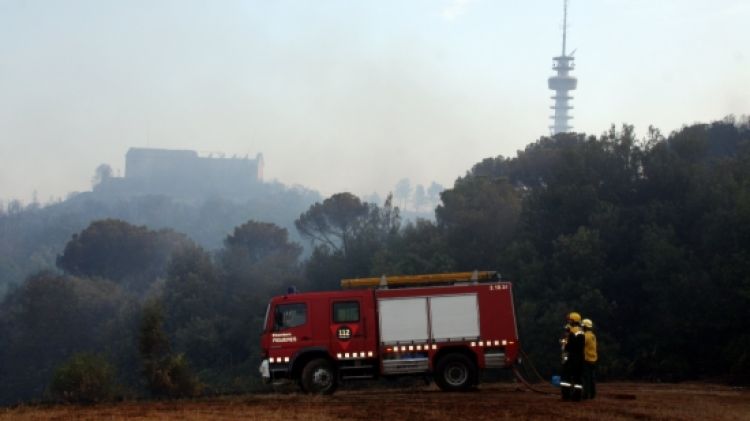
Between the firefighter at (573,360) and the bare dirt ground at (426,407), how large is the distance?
0.35m

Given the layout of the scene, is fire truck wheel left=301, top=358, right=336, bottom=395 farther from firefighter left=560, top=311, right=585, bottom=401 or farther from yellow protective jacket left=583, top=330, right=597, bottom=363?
yellow protective jacket left=583, top=330, right=597, bottom=363

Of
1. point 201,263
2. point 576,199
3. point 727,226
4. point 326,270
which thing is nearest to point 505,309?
point 727,226

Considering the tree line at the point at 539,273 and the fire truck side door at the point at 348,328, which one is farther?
Answer: the tree line at the point at 539,273

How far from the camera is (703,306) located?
44094mm

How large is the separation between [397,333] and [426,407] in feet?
16.2

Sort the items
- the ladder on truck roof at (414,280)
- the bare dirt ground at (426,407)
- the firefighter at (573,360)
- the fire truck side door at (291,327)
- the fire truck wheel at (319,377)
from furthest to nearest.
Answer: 1. the ladder on truck roof at (414,280)
2. the fire truck side door at (291,327)
3. the fire truck wheel at (319,377)
4. the firefighter at (573,360)
5. the bare dirt ground at (426,407)

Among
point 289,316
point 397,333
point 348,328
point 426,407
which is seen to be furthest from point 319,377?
point 426,407

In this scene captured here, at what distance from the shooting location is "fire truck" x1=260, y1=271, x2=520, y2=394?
85.3ft

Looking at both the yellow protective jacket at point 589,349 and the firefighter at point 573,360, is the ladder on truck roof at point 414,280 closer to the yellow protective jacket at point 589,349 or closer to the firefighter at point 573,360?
the firefighter at point 573,360

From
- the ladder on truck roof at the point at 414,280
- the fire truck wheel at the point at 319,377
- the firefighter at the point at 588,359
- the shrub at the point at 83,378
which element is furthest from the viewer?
the shrub at the point at 83,378

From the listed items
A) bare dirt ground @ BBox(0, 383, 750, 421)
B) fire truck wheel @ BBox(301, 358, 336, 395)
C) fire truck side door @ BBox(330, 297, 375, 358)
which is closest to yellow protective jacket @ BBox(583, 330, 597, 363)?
bare dirt ground @ BBox(0, 383, 750, 421)

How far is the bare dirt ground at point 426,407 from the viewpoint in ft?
64.6

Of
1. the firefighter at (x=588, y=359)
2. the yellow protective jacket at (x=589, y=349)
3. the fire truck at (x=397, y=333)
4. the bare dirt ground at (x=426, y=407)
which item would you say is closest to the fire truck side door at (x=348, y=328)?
the fire truck at (x=397, y=333)

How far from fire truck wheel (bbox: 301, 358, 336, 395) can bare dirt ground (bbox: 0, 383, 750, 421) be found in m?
0.47
